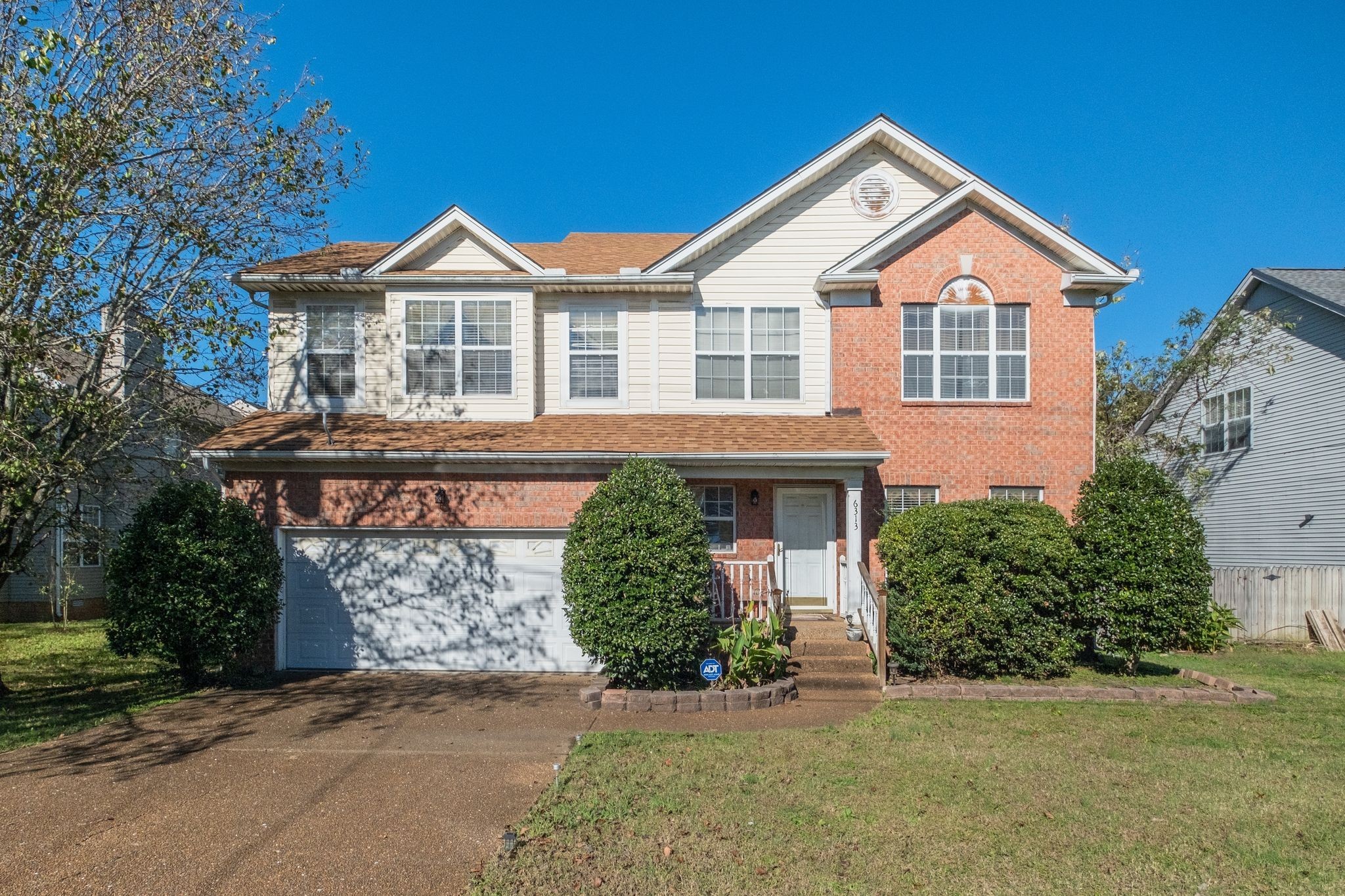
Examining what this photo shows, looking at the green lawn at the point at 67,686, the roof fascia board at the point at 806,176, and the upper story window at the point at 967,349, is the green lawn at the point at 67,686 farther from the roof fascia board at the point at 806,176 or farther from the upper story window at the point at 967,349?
the upper story window at the point at 967,349

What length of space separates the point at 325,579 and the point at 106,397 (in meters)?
3.96

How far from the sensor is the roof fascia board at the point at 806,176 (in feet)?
45.8

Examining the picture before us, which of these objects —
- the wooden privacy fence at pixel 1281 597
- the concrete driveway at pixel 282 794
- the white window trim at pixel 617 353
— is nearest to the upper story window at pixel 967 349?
the white window trim at pixel 617 353

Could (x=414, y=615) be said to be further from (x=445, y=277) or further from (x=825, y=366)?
(x=825, y=366)

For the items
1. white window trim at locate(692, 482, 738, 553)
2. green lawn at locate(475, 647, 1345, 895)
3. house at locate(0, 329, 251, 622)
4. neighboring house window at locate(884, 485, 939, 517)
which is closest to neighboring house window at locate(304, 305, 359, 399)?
house at locate(0, 329, 251, 622)

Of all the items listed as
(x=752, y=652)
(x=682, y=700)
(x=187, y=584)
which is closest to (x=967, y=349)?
(x=752, y=652)

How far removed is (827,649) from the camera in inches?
456

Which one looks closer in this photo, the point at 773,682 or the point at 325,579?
the point at 773,682

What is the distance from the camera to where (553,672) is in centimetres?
1286

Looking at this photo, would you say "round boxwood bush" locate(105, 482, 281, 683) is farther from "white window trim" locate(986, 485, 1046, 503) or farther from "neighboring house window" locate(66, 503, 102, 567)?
"white window trim" locate(986, 485, 1046, 503)

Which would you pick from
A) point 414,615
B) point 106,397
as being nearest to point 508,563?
point 414,615

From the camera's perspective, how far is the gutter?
12.3 metres

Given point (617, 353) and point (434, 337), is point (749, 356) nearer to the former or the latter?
point (617, 353)

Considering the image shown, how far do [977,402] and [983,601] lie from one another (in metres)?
4.12
